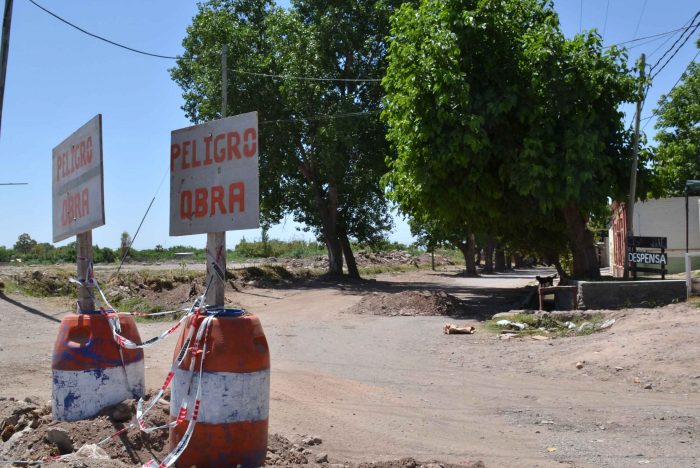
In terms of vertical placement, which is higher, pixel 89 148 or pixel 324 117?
pixel 324 117

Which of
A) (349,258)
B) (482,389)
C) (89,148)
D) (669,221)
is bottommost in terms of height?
(482,389)

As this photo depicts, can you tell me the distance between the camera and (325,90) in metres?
31.8

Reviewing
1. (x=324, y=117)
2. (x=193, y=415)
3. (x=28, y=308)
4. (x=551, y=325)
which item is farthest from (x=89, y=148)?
(x=324, y=117)

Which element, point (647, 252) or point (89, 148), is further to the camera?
point (647, 252)

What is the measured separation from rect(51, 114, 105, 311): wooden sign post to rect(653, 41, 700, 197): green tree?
85.8 feet

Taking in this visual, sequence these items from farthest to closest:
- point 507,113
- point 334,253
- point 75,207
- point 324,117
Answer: point 334,253, point 324,117, point 507,113, point 75,207

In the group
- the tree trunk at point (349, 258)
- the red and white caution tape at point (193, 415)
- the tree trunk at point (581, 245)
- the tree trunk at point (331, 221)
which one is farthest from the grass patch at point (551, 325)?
the tree trunk at point (349, 258)

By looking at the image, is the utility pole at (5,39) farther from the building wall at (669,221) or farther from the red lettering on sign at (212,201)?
the building wall at (669,221)

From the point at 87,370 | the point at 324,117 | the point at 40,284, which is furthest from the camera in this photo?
the point at 324,117

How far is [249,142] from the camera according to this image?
499 centimetres

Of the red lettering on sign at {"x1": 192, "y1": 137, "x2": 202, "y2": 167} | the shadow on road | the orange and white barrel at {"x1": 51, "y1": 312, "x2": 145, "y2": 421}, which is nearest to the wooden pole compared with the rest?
the orange and white barrel at {"x1": 51, "y1": 312, "x2": 145, "y2": 421}

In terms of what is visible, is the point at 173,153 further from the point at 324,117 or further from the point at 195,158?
the point at 324,117

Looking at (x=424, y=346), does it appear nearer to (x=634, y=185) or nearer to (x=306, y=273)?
(x=634, y=185)

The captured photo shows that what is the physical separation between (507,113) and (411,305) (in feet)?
19.6
